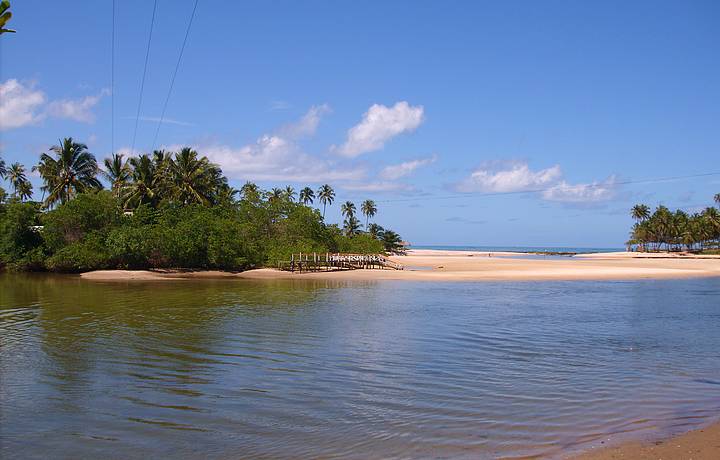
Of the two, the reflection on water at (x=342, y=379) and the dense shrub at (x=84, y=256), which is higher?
the dense shrub at (x=84, y=256)

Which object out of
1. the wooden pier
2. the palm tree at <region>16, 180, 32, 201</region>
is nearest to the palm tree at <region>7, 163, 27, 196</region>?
the palm tree at <region>16, 180, 32, 201</region>

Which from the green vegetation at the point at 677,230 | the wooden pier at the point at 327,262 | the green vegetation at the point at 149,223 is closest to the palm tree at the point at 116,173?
the green vegetation at the point at 149,223

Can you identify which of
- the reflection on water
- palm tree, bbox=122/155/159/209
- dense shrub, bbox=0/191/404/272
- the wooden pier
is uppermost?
palm tree, bbox=122/155/159/209

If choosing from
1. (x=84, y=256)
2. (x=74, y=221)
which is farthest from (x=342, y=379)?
(x=74, y=221)

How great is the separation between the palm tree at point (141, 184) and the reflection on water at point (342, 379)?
35.2 m

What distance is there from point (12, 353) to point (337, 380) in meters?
9.01

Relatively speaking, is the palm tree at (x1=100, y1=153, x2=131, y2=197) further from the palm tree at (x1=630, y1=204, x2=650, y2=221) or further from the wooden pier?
the palm tree at (x1=630, y1=204, x2=650, y2=221)

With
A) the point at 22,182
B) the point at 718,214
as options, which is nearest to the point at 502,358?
the point at 22,182

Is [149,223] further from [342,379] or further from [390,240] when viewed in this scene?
[390,240]

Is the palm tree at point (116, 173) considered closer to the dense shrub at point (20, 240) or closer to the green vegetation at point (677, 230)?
the dense shrub at point (20, 240)

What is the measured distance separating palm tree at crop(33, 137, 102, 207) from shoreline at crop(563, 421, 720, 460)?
58.8 metres

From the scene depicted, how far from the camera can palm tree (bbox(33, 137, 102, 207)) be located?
56.6 m

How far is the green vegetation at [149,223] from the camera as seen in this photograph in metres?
47.1

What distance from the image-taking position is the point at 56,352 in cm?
1420
